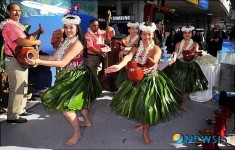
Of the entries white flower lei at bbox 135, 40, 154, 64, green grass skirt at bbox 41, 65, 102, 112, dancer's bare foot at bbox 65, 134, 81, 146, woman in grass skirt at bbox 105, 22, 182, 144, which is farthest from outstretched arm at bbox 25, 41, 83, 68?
dancer's bare foot at bbox 65, 134, 81, 146

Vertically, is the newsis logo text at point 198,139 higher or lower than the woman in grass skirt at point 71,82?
lower

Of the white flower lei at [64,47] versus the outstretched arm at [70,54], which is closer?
the outstretched arm at [70,54]

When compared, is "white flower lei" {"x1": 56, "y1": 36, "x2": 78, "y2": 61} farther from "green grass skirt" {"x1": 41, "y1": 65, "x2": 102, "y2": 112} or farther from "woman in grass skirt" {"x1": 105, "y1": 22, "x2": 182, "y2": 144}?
"woman in grass skirt" {"x1": 105, "y1": 22, "x2": 182, "y2": 144}

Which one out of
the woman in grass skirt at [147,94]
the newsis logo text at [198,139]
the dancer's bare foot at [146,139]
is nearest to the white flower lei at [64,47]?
the woman in grass skirt at [147,94]

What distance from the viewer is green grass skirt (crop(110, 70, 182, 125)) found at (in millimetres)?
2711

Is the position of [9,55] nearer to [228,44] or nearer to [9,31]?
[9,31]

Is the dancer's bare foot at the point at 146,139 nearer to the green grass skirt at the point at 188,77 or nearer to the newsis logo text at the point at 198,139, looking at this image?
the newsis logo text at the point at 198,139

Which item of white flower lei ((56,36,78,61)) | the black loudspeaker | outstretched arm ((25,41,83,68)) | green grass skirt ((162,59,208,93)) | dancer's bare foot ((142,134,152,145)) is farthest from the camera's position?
the black loudspeaker

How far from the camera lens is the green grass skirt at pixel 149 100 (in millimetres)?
2711

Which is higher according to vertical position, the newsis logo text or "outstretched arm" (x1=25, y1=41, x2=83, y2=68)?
"outstretched arm" (x1=25, y1=41, x2=83, y2=68)

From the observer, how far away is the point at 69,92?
2.71m

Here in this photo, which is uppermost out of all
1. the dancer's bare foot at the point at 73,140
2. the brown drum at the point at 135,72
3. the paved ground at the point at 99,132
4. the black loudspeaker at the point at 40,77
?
the brown drum at the point at 135,72

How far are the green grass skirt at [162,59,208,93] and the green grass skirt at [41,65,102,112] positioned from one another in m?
1.76

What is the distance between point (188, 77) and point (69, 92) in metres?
2.10
